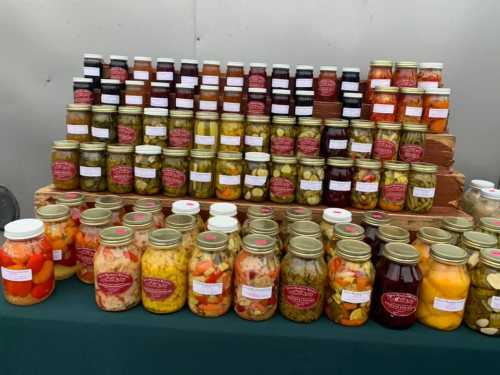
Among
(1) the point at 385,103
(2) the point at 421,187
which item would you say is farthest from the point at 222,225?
(1) the point at 385,103

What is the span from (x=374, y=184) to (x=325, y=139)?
0.79 ft

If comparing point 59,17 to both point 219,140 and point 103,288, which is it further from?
point 103,288

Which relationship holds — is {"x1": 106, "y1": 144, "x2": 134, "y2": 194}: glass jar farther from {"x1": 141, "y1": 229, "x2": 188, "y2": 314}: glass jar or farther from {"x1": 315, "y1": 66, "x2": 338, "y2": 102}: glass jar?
{"x1": 315, "y1": 66, "x2": 338, "y2": 102}: glass jar

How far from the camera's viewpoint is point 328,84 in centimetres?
167

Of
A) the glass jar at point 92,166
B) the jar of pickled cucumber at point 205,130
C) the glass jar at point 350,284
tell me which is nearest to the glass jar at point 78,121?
the glass jar at point 92,166

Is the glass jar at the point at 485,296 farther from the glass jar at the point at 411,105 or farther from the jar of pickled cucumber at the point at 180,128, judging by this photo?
the jar of pickled cucumber at the point at 180,128

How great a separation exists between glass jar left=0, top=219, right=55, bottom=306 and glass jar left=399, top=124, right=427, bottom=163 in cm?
116

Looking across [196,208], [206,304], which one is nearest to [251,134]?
[196,208]

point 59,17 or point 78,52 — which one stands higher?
point 59,17

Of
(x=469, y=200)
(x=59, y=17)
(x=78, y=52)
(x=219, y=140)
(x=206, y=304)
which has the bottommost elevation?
(x=206, y=304)

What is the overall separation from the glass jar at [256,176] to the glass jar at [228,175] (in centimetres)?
3

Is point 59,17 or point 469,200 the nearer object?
point 469,200

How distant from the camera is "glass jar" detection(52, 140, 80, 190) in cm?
140

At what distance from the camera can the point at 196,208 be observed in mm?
1208
